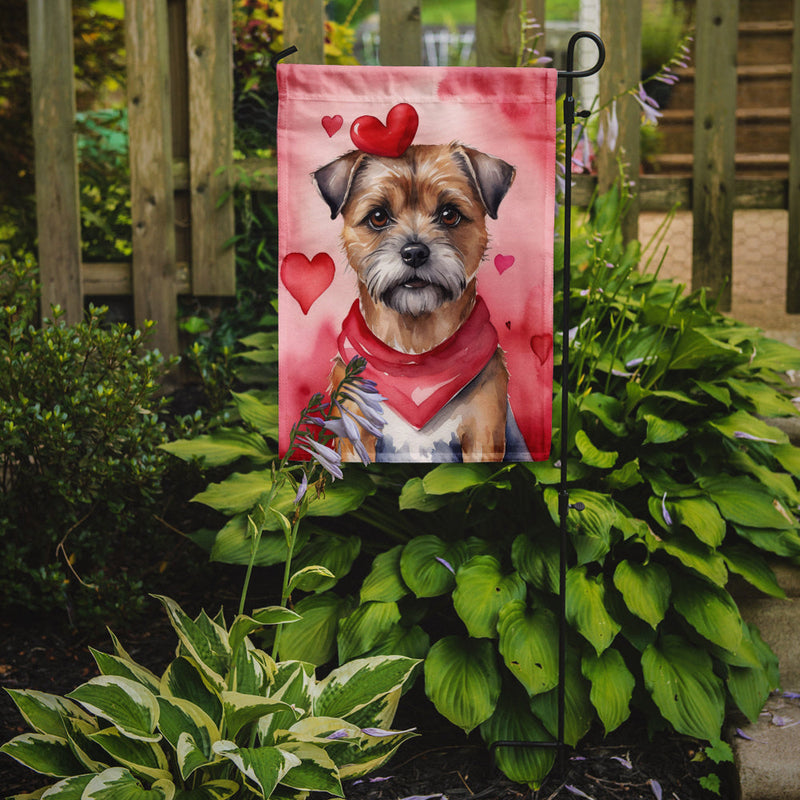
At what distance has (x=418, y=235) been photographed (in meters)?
1.81

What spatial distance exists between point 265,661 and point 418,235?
94cm

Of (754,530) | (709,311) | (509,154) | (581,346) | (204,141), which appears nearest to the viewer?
(509,154)

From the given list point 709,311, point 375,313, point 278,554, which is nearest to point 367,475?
point 278,554

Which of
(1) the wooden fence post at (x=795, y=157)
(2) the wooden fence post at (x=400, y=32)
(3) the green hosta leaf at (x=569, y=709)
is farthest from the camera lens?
(1) the wooden fence post at (x=795, y=157)

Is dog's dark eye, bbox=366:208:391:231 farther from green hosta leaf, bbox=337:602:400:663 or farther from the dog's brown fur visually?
green hosta leaf, bbox=337:602:400:663

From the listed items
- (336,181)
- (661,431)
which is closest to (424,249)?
(336,181)

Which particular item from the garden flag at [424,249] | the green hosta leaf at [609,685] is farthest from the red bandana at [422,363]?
the green hosta leaf at [609,685]

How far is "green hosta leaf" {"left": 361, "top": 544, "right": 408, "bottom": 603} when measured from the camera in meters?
1.94

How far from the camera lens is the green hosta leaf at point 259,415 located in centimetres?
234

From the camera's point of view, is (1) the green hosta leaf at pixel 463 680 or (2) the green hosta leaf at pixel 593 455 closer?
(1) the green hosta leaf at pixel 463 680

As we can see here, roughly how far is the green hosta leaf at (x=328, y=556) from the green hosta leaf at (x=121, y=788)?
24.6 inches

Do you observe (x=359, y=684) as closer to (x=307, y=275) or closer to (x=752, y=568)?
(x=307, y=275)

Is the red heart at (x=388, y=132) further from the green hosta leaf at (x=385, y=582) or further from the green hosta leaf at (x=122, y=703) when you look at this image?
the green hosta leaf at (x=122, y=703)

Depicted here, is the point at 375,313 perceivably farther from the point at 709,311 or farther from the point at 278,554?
the point at 709,311
